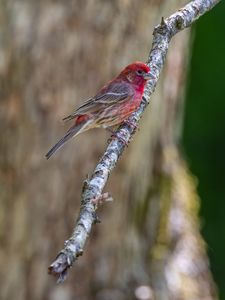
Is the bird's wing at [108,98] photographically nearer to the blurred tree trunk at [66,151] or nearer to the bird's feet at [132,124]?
the bird's feet at [132,124]

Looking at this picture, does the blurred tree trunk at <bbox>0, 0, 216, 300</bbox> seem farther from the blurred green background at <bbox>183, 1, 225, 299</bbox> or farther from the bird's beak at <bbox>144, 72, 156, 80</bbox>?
the blurred green background at <bbox>183, 1, 225, 299</bbox>

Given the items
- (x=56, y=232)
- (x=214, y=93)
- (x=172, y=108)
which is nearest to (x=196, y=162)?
(x=214, y=93)

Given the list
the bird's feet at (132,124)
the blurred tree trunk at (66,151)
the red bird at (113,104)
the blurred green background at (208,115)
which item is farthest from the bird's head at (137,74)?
the blurred green background at (208,115)

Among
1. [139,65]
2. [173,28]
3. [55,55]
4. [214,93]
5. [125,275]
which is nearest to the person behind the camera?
[173,28]

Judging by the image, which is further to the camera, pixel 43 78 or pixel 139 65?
pixel 43 78

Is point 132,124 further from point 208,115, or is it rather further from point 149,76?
point 208,115

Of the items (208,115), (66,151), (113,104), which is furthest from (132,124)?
(208,115)

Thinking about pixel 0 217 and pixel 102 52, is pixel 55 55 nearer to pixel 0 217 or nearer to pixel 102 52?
pixel 102 52

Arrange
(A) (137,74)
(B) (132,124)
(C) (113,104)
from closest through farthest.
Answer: (B) (132,124) < (A) (137,74) < (C) (113,104)
